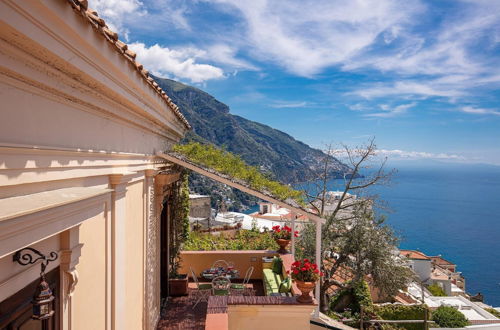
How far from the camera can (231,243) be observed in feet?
41.3

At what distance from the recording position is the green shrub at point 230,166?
7355 millimetres

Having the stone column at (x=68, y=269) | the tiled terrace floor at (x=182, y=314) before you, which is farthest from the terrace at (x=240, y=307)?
the stone column at (x=68, y=269)

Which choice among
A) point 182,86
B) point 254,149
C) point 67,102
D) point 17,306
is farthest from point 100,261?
point 182,86

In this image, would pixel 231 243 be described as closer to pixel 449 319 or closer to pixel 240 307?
pixel 240 307

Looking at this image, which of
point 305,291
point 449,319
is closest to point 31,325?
point 305,291

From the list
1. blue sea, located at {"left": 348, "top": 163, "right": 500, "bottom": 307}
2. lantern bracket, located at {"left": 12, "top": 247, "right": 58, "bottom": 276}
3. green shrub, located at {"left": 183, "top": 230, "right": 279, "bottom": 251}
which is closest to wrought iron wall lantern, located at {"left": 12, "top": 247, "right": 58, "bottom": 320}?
lantern bracket, located at {"left": 12, "top": 247, "right": 58, "bottom": 276}

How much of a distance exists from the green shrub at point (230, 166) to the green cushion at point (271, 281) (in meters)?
2.16

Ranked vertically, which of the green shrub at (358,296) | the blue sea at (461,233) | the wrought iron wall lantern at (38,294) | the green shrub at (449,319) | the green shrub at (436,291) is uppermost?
the wrought iron wall lantern at (38,294)

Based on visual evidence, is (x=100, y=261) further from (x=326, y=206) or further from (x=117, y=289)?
(x=326, y=206)

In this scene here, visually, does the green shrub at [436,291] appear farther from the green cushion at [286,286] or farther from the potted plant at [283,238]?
the green cushion at [286,286]

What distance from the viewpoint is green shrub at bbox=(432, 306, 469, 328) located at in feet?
59.0

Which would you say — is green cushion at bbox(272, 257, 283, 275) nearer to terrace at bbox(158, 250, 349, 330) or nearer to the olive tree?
terrace at bbox(158, 250, 349, 330)

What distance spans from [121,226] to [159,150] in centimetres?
286

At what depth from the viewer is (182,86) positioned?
15738 centimetres
